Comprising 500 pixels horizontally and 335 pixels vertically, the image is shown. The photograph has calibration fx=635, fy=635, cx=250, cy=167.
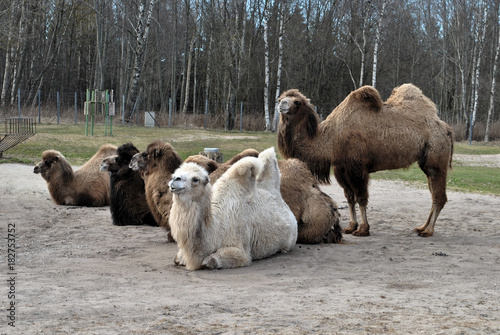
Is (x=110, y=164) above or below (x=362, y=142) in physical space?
below

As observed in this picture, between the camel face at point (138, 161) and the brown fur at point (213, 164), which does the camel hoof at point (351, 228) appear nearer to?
the brown fur at point (213, 164)

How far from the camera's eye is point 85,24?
45.2 meters

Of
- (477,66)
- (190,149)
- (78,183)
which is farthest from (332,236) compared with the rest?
(477,66)

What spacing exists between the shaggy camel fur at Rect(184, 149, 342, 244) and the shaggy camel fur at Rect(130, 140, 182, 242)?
1.38 ft

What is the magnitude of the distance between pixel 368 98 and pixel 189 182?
3.46m

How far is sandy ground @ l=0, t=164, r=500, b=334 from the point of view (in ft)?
13.0

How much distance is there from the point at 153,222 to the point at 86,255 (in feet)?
6.88

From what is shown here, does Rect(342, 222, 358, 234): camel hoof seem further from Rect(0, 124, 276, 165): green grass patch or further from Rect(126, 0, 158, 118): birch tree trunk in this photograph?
Rect(126, 0, 158, 118): birch tree trunk

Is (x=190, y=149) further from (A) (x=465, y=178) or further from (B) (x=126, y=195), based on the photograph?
(B) (x=126, y=195)

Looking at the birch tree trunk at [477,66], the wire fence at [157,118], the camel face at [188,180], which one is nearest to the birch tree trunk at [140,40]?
the wire fence at [157,118]

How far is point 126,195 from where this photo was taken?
28.5 feet

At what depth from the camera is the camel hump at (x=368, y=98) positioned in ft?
27.2

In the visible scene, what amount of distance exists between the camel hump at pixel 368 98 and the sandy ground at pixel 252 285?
66.3 inches

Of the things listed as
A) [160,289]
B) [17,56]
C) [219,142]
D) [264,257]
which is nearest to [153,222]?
[264,257]
